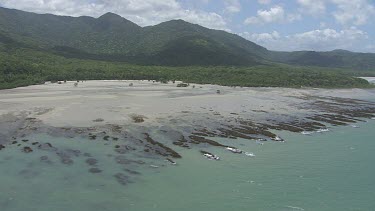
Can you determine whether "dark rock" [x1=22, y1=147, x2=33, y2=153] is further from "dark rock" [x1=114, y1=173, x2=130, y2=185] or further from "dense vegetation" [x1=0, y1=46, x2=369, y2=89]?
"dense vegetation" [x1=0, y1=46, x2=369, y2=89]

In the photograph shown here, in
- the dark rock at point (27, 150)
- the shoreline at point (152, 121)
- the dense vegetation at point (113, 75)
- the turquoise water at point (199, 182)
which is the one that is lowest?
the turquoise water at point (199, 182)

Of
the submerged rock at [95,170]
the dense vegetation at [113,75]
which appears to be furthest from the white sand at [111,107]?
the dense vegetation at [113,75]

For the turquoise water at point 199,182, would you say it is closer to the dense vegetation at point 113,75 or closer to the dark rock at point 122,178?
the dark rock at point 122,178

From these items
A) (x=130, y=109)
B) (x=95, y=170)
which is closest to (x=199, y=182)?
A: (x=95, y=170)

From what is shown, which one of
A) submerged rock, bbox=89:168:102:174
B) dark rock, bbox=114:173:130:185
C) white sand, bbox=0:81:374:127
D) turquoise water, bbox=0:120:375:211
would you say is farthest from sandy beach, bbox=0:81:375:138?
dark rock, bbox=114:173:130:185

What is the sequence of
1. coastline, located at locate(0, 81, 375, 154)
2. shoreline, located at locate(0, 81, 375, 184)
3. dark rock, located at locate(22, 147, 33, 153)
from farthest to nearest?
coastline, located at locate(0, 81, 375, 154), shoreline, located at locate(0, 81, 375, 184), dark rock, located at locate(22, 147, 33, 153)

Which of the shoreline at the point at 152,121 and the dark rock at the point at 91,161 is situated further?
the shoreline at the point at 152,121

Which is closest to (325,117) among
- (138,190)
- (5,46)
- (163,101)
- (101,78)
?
(163,101)
